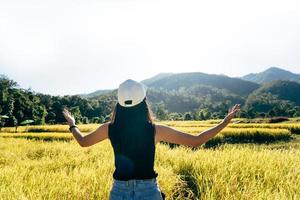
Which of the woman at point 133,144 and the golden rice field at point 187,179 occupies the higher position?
the woman at point 133,144

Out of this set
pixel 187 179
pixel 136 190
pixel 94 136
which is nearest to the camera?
pixel 136 190

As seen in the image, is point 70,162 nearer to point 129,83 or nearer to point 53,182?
point 53,182

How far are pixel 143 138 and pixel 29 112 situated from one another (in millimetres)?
87687

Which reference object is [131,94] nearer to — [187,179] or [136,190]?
[136,190]

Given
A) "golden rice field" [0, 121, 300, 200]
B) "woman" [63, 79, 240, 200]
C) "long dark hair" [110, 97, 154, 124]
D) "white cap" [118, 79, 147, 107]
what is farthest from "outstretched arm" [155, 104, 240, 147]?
"golden rice field" [0, 121, 300, 200]

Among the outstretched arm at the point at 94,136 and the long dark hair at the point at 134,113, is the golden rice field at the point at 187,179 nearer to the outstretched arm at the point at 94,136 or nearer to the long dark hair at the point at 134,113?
the outstretched arm at the point at 94,136

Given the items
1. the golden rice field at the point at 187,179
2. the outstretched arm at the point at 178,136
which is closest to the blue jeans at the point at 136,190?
the outstretched arm at the point at 178,136

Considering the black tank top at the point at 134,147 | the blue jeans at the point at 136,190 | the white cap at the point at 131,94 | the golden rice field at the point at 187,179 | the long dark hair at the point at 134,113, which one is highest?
the white cap at the point at 131,94

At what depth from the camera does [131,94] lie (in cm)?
342

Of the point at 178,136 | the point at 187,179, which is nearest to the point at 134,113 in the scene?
the point at 178,136

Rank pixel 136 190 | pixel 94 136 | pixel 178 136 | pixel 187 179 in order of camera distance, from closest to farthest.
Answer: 1. pixel 136 190
2. pixel 178 136
3. pixel 94 136
4. pixel 187 179

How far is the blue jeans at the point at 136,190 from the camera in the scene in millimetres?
3389

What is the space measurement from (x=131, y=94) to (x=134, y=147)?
0.47 m

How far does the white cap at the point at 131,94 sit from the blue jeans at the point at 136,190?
698 millimetres
